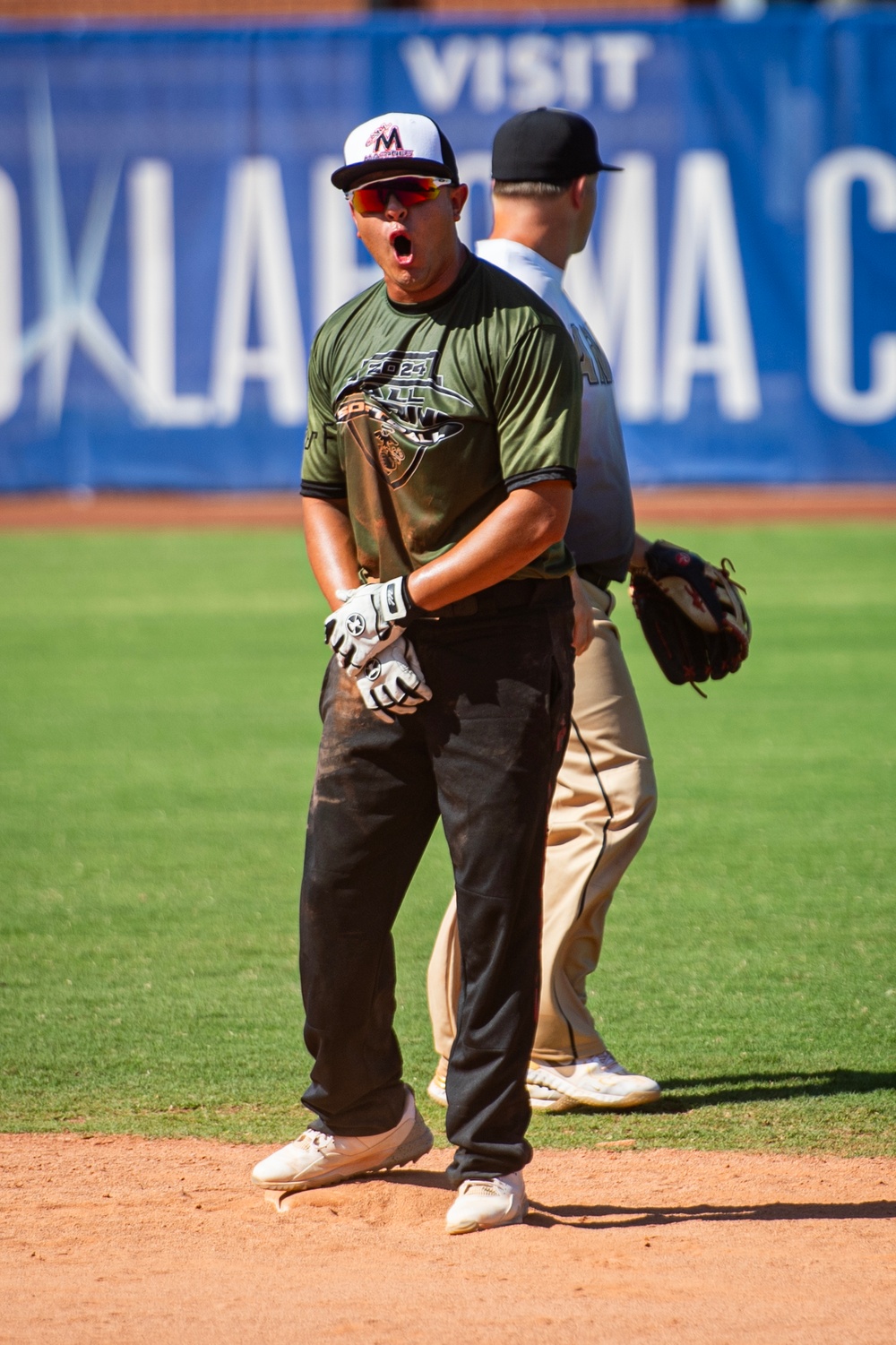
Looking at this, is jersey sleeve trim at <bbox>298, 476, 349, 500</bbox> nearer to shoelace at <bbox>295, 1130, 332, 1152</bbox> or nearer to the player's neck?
the player's neck

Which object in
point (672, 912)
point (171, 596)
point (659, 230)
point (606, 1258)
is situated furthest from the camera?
point (659, 230)

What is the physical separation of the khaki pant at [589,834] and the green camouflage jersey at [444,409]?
36.9 inches

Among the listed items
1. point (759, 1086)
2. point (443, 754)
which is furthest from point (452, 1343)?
point (759, 1086)

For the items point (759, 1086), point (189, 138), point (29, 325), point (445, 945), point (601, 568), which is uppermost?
point (189, 138)

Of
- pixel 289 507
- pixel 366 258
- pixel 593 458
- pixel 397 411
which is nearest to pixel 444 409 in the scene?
pixel 397 411

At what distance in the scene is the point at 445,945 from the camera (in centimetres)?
439

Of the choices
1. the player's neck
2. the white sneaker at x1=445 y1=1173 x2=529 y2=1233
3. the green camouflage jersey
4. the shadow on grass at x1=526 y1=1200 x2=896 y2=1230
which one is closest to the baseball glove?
the player's neck

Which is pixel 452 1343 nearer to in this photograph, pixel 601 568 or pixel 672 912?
pixel 601 568

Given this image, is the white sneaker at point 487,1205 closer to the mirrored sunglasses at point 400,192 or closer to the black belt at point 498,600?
the black belt at point 498,600

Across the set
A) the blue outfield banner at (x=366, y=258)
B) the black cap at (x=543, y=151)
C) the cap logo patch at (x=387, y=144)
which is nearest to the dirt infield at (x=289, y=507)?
the blue outfield banner at (x=366, y=258)

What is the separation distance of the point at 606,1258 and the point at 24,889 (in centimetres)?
365

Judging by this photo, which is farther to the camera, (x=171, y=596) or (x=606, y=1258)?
(x=171, y=596)

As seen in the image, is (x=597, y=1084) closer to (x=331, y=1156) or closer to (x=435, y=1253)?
(x=331, y=1156)

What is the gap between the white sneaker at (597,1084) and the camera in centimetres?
444
